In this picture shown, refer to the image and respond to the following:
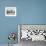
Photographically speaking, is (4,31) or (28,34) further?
(4,31)

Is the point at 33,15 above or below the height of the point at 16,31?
above

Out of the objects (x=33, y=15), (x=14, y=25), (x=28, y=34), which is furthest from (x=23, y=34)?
(x=33, y=15)

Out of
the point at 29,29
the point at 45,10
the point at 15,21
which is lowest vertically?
the point at 29,29

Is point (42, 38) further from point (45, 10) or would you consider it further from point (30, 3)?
point (30, 3)

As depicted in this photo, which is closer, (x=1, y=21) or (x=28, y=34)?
(x=28, y=34)

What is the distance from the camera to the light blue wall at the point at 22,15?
338 cm

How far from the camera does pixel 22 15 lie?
3.39 meters

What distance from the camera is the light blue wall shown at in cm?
338

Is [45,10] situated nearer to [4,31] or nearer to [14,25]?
[14,25]

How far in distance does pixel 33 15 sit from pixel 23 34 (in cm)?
61

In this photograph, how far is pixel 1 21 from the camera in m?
3.39

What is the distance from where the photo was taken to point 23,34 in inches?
126

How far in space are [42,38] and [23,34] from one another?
0.50m

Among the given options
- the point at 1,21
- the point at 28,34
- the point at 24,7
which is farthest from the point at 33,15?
the point at 1,21
